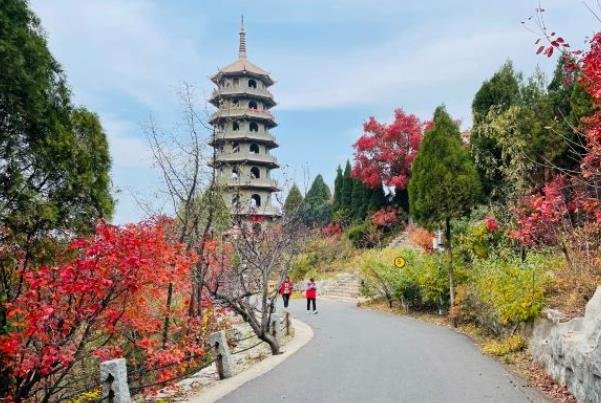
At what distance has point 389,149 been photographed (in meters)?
33.9

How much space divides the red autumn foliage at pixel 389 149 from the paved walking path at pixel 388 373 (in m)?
20.4

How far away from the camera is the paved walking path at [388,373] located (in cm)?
761

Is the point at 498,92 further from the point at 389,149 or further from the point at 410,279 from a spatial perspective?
the point at 389,149

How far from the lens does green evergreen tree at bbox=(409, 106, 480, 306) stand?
15.1 metres

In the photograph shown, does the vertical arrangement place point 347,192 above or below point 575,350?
above

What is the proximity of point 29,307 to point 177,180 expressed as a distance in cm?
557

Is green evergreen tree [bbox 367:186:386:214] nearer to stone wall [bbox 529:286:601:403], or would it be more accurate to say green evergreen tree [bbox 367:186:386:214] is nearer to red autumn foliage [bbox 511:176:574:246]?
red autumn foliage [bbox 511:176:574:246]

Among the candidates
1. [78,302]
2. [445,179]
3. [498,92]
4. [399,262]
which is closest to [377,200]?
[498,92]

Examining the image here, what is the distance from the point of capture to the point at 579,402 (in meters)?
6.62

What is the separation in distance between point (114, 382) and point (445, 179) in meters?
11.1

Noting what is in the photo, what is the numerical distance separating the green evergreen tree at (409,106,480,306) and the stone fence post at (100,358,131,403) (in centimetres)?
1076

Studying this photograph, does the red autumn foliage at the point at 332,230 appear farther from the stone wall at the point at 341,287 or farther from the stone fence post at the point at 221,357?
the stone fence post at the point at 221,357

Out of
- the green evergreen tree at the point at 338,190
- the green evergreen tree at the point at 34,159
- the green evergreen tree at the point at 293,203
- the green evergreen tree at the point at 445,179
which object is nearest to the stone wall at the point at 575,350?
the green evergreen tree at the point at 445,179

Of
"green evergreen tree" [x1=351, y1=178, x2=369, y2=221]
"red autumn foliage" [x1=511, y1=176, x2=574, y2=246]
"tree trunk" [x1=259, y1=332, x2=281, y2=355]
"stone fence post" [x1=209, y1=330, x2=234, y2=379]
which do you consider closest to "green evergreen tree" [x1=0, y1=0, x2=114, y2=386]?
"stone fence post" [x1=209, y1=330, x2=234, y2=379]
